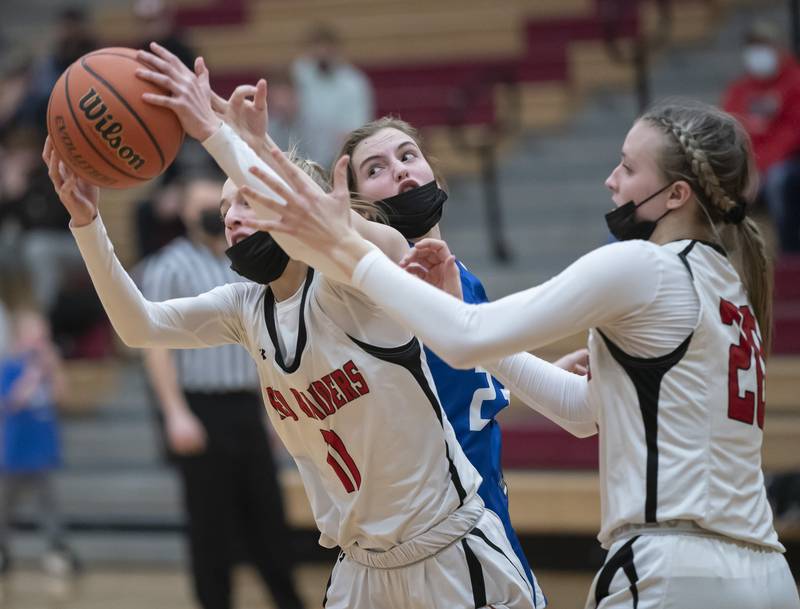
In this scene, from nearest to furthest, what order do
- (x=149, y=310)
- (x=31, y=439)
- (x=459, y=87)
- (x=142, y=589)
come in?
(x=149, y=310) < (x=142, y=589) < (x=31, y=439) < (x=459, y=87)

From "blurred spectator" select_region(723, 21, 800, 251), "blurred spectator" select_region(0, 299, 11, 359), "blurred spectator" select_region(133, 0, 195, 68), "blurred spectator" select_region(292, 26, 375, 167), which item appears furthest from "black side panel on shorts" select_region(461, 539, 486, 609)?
"blurred spectator" select_region(133, 0, 195, 68)

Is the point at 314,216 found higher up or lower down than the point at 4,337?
higher up

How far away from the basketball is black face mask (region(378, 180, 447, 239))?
604mm

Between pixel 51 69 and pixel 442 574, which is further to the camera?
pixel 51 69

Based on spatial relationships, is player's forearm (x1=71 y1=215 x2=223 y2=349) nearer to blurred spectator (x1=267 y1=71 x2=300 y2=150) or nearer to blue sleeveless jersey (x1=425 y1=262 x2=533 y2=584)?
blue sleeveless jersey (x1=425 y1=262 x2=533 y2=584)

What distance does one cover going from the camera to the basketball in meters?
2.86

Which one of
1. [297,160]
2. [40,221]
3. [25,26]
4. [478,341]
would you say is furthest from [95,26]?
[478,341]

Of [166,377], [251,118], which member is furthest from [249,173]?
[166,377]

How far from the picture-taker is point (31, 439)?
26.8ft

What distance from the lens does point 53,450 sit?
8250 millimetres

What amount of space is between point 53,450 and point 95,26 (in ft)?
19.6

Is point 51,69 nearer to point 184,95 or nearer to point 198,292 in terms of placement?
point 198,292

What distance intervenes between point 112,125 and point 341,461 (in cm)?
94

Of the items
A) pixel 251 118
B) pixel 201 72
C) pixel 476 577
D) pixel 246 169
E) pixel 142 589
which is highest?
pixel 201 72
